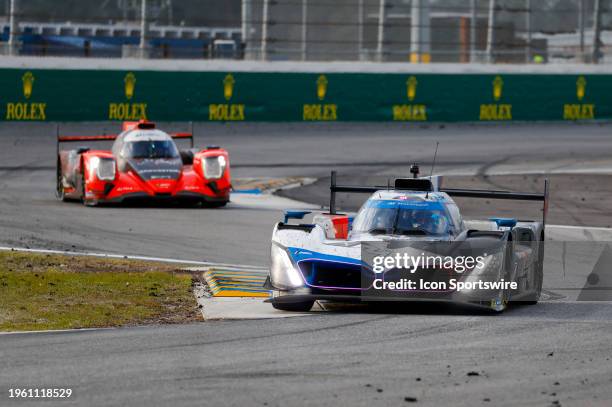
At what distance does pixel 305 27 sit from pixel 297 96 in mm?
2447

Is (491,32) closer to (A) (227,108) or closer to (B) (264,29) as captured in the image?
(B) (264,29)

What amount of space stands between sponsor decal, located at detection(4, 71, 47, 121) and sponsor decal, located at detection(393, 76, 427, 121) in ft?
34.2

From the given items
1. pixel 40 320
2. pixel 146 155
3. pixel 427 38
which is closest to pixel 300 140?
pixel 427 38

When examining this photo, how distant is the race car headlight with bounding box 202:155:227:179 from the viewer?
23.2 metres

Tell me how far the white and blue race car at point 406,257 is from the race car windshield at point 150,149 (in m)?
10.4

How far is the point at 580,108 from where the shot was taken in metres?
38.5

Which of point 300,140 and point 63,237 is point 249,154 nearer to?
point 300,140

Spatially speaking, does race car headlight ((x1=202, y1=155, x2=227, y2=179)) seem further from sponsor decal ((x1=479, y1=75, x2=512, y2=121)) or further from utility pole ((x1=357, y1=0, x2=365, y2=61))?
sponsor decal ((x1=479, y1=75, x2=512, y2=121))

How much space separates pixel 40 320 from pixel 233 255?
581 cm

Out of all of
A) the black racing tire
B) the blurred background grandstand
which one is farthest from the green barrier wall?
the black racing tire

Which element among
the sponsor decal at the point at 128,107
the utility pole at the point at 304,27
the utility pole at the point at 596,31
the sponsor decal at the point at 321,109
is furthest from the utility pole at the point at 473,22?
the sponsor decal at the point at 128,107

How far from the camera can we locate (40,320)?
11812 mm

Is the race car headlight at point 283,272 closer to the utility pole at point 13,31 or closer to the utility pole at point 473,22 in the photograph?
the utility pole at point 13,31

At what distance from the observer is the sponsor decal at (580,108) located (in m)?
38.2
